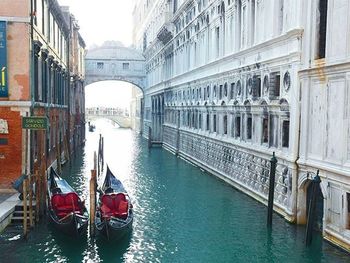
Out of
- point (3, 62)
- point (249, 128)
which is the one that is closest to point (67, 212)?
point (3, 62)

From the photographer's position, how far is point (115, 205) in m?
12.3

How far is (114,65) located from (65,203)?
35.4 m

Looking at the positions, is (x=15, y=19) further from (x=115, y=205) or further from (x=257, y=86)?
(x=257, y=86)

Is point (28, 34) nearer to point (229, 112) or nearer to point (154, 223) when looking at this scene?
point (154, 223)

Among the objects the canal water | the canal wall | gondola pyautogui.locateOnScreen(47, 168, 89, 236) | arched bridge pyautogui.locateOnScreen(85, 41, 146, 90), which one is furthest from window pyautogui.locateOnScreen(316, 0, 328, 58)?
arched bridge pyautogui.locateOnScreen(85, 41, 146, 90)

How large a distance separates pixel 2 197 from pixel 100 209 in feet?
11.0

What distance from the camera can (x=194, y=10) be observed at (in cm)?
2472

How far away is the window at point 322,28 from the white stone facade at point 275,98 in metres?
0.02

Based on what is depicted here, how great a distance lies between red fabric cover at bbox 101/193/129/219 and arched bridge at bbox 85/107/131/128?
50724 millimetres

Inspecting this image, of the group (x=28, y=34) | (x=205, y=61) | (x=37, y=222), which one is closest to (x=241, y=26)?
(x=205, y=61)

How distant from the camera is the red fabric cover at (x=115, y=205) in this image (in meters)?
11.9

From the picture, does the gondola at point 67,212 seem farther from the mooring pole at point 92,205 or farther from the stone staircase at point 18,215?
the stone staircase at point 18,215

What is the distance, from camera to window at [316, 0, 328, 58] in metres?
11.5

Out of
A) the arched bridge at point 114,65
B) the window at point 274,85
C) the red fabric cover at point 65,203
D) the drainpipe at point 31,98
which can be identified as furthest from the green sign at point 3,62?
the arched bridge at point 114,65
